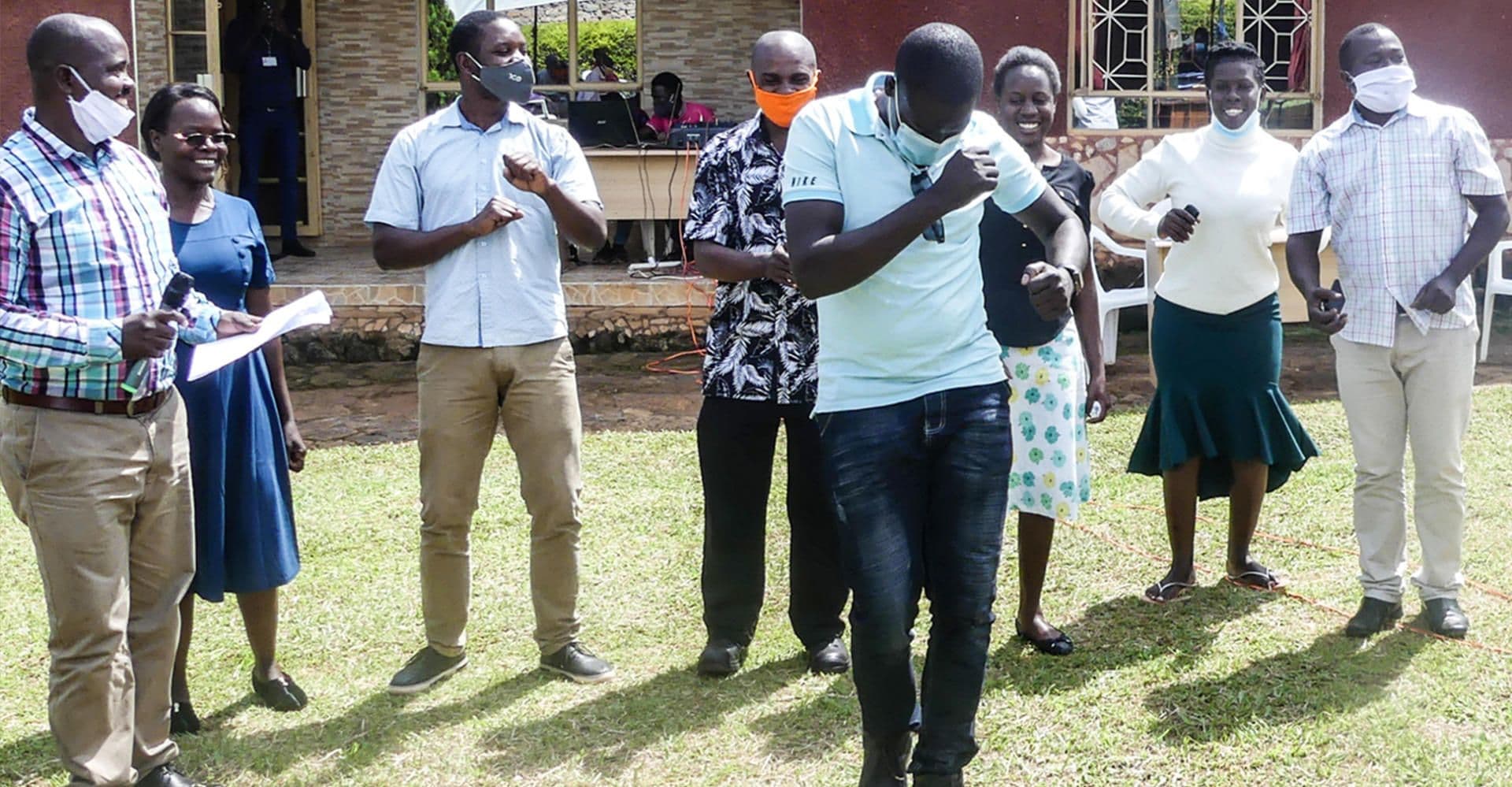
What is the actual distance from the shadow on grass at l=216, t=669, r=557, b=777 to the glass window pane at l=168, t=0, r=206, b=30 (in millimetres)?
7673

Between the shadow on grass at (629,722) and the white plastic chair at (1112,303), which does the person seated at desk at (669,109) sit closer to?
the white plastic chair at (1112,303)

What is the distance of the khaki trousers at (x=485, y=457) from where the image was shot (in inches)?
176

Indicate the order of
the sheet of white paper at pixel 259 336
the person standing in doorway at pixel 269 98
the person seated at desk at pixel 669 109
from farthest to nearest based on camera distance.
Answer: the person standing in doorway at pixel 269 98 → the person seated at desk at pixel 669 109 → the sheet of white paper at pixel 259 336

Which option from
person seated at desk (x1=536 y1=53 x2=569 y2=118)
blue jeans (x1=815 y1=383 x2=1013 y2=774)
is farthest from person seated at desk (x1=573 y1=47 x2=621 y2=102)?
blue jeans (x1=815 y1=383 x2=1013 y2=774)

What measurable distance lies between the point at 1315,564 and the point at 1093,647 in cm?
126

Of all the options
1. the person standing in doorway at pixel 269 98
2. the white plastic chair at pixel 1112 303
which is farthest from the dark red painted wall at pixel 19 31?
the white plastic chair at pixel 1112 303

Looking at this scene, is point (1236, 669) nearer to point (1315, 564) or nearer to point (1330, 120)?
point (1315, 564)

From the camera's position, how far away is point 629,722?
4328 millimetres

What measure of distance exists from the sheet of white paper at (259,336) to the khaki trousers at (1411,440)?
303 cm

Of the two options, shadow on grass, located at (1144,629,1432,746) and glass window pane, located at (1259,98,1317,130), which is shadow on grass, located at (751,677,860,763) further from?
glass window pane, located at (1259,98,1317,130)

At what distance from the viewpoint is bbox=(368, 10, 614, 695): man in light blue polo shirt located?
14.5ft

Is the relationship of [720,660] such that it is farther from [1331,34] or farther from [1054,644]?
[1331,34]

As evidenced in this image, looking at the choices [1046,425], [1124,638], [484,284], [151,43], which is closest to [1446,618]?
[1124,638]

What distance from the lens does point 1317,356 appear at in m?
10.4
